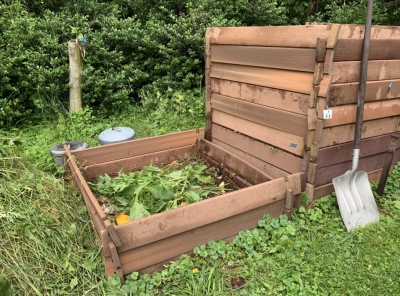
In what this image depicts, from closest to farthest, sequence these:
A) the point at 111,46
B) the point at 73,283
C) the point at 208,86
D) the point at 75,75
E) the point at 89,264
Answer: the point at 73,283 → the point at 89,264 → the point at 208,86 → the point at 75,75 → the point at 111,46

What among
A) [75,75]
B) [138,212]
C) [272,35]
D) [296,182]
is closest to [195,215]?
[138,212]

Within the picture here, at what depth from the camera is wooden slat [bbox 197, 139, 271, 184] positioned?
3.01 m

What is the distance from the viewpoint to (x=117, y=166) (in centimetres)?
349

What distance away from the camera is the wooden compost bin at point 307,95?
2500 millimetres

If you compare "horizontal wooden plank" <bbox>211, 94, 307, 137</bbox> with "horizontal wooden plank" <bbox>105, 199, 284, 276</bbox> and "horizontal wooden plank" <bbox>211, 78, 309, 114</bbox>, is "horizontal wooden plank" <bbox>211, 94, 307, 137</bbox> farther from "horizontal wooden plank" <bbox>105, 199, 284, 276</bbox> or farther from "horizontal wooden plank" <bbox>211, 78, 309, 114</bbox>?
"horizontal wooden plank" <bbox>105, 199, 284, 276</bbox>

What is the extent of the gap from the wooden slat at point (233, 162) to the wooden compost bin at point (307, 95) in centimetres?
16

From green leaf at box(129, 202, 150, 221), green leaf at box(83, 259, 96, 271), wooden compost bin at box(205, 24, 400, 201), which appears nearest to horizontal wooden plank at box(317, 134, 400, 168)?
wooden compost bin at box(205, 24, 400, 201)

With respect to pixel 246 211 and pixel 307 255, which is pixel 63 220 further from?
pixel 307 255

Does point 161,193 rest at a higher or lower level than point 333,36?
lower

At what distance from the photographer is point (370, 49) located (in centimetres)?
264

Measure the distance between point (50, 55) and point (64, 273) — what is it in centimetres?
348

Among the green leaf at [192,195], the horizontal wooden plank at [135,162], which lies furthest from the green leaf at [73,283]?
the horizontal wooden plank at [135,162]

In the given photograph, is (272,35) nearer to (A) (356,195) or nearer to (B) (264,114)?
(B) (264,114)

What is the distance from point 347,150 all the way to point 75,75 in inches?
143
